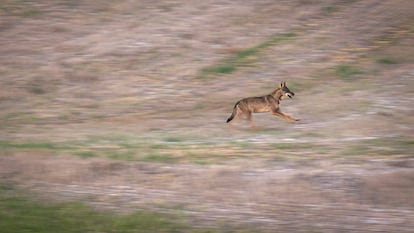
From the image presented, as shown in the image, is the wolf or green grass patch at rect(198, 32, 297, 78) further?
Answer: green grass patch at rect(198, 32, 297, 78)

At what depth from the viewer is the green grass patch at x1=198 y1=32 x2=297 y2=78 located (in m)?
20.1

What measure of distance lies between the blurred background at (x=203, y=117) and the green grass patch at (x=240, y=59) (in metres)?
0.07

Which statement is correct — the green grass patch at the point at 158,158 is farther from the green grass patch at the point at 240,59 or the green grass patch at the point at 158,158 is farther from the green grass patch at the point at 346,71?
the green grass patch at the point at 240,59

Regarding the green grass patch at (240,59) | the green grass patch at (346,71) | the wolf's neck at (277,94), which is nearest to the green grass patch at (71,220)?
the wolf's neck at (277,94)

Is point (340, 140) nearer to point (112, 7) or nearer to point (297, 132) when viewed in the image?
point (297, 132)

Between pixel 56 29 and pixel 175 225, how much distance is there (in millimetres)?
15185

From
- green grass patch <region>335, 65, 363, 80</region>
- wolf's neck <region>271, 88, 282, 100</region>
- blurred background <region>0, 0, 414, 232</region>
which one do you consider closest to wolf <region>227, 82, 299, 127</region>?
wolf's neck <region>271, 88, 282, 100</region>

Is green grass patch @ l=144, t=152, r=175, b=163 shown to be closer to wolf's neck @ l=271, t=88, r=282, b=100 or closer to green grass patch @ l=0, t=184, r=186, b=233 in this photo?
green grass patch @ l=0, t=184, r=186, b=233

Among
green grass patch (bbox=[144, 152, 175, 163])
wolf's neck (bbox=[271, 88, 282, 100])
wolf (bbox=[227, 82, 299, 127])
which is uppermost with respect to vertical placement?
wolf's neck (bbox=[271, 88, 282, 100])

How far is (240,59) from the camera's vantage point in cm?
2081

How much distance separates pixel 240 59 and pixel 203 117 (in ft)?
14.6

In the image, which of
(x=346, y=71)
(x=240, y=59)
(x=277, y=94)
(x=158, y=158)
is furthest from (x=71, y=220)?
(x=240, y=59)

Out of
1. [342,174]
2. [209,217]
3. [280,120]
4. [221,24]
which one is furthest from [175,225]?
[221,24]

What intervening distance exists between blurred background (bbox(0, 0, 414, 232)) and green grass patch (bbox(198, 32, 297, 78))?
0.07 m
